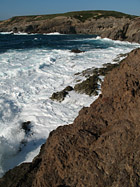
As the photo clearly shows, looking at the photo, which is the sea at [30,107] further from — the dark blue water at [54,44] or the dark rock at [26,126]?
the dark blue water at [54,44]

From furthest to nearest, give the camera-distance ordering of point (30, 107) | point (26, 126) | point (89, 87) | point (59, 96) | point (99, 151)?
point (89, 87) → point (59, 96) → point (30, 107) → point (26, 126) → point (99, 151)

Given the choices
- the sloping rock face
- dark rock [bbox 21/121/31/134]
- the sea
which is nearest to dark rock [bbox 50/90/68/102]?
the sea

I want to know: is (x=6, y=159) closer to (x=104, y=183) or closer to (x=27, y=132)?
(x=27, y=132)

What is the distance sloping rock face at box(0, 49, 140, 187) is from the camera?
2.49 m

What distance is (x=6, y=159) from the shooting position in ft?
18.0

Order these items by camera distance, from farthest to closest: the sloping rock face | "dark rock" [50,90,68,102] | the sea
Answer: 1. "dark rock" [50,90,68,102]
2. the sea
3. the sloping rock face

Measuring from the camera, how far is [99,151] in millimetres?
2760

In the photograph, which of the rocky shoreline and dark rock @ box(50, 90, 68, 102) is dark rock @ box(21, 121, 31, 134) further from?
the rocky shoreline

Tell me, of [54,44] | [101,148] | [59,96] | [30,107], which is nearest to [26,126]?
[30,107]

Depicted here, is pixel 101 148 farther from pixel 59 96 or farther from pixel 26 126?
pixel 59 96

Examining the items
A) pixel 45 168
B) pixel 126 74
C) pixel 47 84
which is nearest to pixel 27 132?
pixel 45 168

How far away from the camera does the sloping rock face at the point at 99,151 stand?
2486 millimetres

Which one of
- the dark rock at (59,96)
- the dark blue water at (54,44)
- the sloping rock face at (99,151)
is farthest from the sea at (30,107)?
the dark blue water at (54,44)

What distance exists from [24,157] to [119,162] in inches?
151
